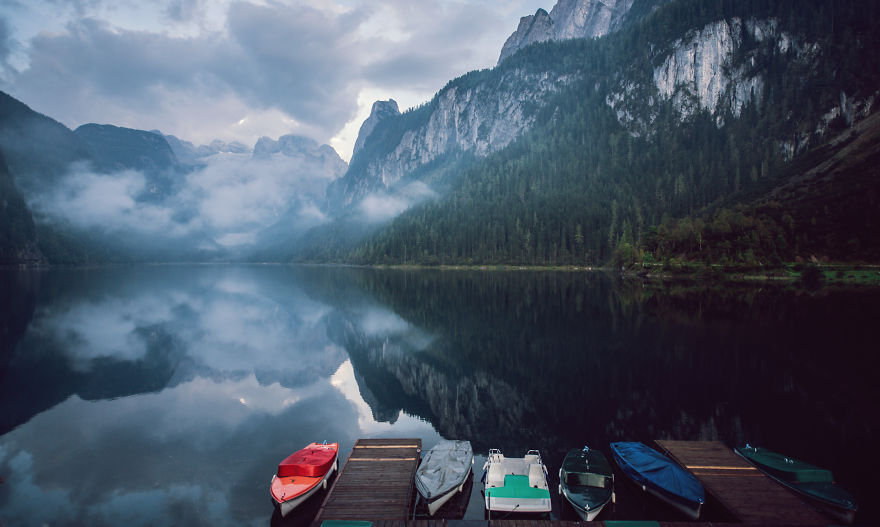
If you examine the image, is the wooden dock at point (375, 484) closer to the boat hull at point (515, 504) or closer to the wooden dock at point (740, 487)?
the boat hull at point (515, 504)

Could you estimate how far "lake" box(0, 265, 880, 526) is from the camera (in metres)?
16.7

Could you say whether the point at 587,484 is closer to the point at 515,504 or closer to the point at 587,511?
the point at 587,511

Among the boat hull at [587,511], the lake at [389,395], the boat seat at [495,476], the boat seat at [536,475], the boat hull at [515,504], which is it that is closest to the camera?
the boat hull at [587,511]

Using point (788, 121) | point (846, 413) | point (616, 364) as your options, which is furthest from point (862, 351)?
point (788, 121)

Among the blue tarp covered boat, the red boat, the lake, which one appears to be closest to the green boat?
the lake

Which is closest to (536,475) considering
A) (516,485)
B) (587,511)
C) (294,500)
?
(516,485)

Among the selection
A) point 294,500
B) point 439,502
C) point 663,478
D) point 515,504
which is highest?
point 663,478

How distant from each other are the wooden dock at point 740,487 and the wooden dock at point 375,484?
11.2 metres

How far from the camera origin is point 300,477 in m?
15.1

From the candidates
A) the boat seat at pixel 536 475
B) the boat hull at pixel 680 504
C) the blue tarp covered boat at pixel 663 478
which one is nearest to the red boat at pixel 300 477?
the boat seat at pixel 536 475

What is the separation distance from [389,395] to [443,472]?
1443 cm

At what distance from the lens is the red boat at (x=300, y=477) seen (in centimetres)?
1416

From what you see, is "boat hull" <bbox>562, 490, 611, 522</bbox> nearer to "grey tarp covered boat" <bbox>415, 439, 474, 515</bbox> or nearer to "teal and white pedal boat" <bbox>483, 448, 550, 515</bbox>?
"teal and white pedal boat" <bbox>483, 448, 550, 515</bbox>

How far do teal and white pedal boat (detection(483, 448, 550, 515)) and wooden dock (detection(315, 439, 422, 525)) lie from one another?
302 cm
